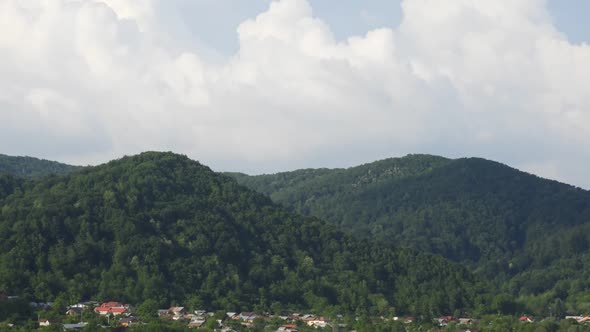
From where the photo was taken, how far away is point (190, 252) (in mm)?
133375

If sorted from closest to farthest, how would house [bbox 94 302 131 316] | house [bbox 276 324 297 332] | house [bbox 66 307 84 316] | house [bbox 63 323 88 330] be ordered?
house [bbox 63 323 88 330], house [bbox 66 307 84 316], house [bbox 276 324 297 332], house [bbox 94 302 131 316]

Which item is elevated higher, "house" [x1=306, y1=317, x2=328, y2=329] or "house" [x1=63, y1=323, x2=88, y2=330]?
"house" [x1=306, y1=317, x2=328, y2=329]

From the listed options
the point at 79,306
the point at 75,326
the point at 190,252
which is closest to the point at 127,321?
the point at 75,326

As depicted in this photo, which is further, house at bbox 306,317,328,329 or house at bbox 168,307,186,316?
house at bbox 306,317,328,329

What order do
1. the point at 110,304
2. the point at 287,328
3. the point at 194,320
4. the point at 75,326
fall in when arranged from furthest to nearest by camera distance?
the point at 110,304
the point at 194,320
the point at 287,328
the point at 75,326

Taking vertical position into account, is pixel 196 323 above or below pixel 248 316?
below

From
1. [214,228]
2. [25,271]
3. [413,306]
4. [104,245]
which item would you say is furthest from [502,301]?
[25,271]

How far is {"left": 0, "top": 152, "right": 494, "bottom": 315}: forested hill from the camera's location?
12219cm

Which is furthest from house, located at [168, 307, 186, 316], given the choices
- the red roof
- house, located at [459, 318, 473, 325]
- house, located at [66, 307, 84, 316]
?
house, located at [459, 318, 473, 325]

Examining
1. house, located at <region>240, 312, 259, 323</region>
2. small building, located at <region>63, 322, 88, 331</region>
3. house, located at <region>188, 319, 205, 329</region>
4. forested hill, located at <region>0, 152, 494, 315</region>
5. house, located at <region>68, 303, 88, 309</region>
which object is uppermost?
forested hill, located at <region>0, 152, 494, 315</region>

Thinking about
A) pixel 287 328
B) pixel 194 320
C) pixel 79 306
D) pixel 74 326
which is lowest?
pixel 74 326

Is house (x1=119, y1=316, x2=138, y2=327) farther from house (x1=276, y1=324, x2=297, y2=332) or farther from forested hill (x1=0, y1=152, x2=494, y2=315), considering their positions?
house (x1=276, y1=324, x2=297, y2=332)

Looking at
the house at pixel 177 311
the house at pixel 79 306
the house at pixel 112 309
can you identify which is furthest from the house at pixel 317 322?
the house at pixel 79 306

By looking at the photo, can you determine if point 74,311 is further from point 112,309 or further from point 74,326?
point 74,326
